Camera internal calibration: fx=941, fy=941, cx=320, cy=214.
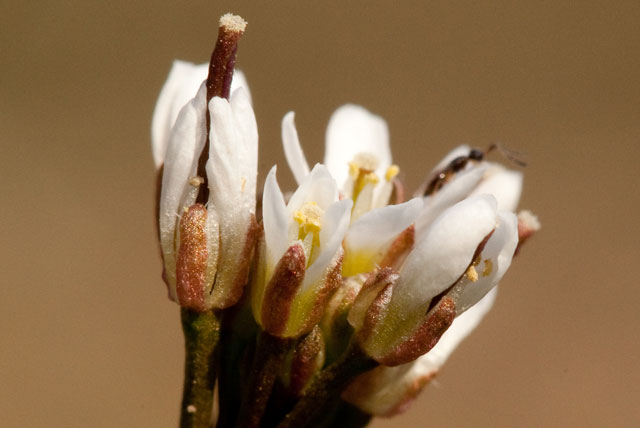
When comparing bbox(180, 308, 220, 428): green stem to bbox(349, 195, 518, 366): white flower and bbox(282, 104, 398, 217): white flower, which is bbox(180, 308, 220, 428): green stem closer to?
bbox(349, 195, 518, 366): white flower

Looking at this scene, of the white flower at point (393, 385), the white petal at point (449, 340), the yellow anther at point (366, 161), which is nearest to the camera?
the white flower at point (393, 385)

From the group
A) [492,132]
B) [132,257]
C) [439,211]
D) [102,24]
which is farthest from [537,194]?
[439,211]

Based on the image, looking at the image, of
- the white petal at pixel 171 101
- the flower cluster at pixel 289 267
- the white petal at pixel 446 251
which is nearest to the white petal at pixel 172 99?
the white petal at pixel 171 101

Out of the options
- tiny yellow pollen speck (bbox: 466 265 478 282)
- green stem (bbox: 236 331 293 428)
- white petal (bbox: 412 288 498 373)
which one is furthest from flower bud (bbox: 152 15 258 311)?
white petal (bbox: 412 288 498 373)

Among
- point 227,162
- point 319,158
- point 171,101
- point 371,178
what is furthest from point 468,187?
point 319,158

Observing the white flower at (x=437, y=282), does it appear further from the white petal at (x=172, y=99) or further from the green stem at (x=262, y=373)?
the white petal at (x=172, y=99)

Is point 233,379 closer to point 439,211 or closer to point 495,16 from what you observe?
point 439,211

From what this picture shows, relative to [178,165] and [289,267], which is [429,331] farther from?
[178,165]
